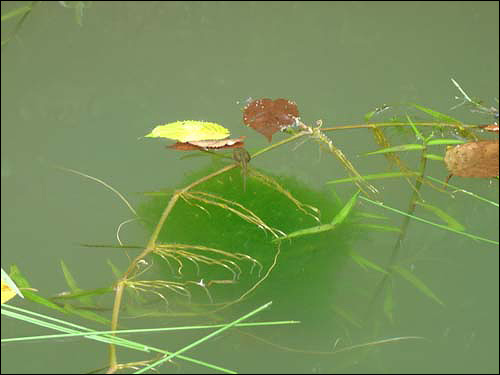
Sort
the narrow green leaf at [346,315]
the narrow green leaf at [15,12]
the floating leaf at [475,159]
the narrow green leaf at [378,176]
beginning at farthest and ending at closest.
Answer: the narrow green leaf at [15,12] → the narrow green leaf at [346,315] → the narrow green leaf at [378,176] → the floating leaf at [475,159]

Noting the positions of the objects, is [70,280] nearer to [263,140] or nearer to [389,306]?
[263,140]

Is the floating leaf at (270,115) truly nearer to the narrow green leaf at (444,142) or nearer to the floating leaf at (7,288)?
the narrow green leaf at (444,142)

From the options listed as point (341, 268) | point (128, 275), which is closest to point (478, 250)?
point (341, 268)

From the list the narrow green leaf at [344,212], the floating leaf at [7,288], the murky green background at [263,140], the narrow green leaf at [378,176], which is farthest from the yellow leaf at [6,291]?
the narrow green leaf at [378,176]

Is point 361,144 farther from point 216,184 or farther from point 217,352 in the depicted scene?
point 217,352

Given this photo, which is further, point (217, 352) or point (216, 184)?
point (217, 352)

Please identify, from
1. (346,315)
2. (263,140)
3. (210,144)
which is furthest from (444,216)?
(210,144)

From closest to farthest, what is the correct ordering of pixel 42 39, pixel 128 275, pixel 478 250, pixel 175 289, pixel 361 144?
pixel 128 275 → pixel 175 289 → pixel 361 144 → pixel 478 250 → pixel 42 39
